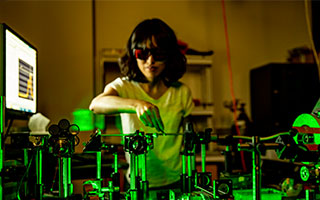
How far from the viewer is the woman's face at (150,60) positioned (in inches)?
45.4

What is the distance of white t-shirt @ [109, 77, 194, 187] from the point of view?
1.34 metres

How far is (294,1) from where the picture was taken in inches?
129

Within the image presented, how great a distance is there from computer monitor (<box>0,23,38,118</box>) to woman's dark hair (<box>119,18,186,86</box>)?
45cm

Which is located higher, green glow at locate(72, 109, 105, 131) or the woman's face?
the woman's face

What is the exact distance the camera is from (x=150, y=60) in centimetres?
123

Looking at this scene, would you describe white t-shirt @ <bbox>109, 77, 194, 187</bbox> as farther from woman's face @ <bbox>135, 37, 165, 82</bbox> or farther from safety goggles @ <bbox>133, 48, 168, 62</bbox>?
safety goggles @ <bbox>133, 48, 168, 62</bbox>

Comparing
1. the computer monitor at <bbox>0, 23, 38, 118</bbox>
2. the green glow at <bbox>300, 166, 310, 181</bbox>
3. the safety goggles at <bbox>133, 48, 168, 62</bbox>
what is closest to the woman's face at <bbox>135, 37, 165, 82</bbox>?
the safety goggles at <bbox>133, 48, 168, 62</bbox>

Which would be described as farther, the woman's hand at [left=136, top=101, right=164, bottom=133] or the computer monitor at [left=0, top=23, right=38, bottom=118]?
the computer monitor at [left=0, top=23, right=38, bottom=118]

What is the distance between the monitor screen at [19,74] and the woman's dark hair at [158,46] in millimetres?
446

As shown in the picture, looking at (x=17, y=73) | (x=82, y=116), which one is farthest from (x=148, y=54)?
(x=82, y=116)

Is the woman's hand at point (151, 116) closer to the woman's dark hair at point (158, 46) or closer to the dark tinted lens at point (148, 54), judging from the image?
the dark tinted lens at point (148, 54)

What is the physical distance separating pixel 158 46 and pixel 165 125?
37 centimetres

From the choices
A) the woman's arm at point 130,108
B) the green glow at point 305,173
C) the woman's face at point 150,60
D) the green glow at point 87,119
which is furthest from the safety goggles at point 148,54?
the green glow at point 87,119

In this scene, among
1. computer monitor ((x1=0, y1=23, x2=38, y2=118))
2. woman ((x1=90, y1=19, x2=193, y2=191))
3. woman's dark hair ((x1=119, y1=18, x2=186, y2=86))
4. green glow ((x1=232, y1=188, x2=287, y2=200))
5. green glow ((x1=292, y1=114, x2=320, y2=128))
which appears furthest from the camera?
woman's dark hair ((x1=119, y1=18, x2=186, y2=86))
